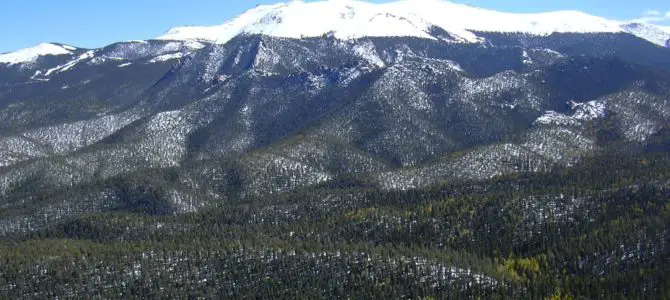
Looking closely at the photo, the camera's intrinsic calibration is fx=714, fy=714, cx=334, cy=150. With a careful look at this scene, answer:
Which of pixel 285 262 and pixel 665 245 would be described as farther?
pixel 285 262

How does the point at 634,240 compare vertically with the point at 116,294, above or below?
above

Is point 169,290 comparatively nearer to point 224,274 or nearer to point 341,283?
point 224,274

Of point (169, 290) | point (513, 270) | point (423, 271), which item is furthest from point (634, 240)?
point (169, 290)

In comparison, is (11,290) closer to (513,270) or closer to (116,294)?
(116,294)

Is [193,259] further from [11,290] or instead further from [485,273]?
[485,273]

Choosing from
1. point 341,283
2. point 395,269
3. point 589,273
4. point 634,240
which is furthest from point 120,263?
point 634,240

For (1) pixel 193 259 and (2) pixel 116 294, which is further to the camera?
(1) pixel 193 259

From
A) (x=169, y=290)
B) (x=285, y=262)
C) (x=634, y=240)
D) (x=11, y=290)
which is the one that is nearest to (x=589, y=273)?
(x=634, y=240)
